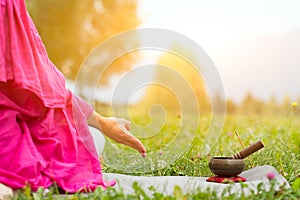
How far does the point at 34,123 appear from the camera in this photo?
6.18 feet

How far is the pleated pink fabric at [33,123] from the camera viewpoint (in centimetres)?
179

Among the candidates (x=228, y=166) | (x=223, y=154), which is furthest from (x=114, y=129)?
(x=223, y=154)

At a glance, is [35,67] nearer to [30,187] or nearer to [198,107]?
[30,187]

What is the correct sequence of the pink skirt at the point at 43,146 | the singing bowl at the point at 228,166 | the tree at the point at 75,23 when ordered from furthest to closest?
the tree at the point at 75,23
the singing bowl at the point at 228,166
the pink skirt at the point at 43,146

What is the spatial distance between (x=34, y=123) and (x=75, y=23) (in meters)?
7.38

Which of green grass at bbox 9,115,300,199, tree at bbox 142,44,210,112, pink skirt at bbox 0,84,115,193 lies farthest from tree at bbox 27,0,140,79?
pink skirt at bbox 0,84,115,193

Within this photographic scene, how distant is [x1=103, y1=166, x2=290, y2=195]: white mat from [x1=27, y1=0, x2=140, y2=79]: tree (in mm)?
6971

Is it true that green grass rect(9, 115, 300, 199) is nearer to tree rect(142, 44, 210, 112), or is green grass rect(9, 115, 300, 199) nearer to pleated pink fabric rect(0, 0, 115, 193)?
pleated pink fabric rect(0, 0, 115, 193)

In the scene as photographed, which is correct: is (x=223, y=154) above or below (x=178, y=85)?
below

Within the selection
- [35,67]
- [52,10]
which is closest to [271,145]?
[35,67]

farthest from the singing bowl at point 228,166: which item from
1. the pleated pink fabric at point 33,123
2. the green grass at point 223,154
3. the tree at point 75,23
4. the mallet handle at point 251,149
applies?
the tree at point 75,23

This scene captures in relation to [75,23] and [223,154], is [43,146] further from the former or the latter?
[75,23]

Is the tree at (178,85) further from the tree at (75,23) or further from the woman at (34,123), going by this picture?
the tree at (75,23)

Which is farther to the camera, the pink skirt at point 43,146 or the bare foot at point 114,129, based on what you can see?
the bare foot at point 114,129
